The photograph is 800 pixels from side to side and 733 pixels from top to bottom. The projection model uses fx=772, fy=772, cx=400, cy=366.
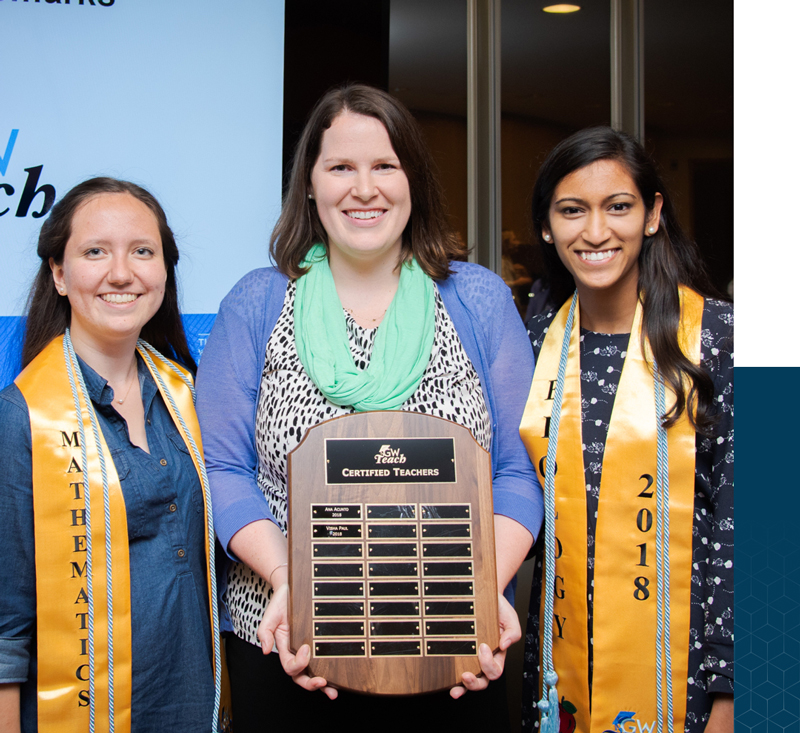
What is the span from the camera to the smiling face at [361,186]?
5.12 ft

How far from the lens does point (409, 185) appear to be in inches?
63.4

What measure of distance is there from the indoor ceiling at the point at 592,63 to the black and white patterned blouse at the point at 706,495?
2301 mm

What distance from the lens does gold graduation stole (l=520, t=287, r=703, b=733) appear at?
1602 mm

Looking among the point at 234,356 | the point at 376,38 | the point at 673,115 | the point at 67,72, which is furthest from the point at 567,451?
the point at 673,115

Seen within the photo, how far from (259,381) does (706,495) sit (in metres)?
0.95

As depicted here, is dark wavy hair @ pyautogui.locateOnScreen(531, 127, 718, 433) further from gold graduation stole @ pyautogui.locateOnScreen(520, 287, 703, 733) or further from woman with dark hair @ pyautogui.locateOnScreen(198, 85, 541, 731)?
woman with dark hair @ pyautogui.locateOnScreen(198, 85, 541, 731)

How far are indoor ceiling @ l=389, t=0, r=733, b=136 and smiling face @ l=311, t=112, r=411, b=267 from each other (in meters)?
2.21

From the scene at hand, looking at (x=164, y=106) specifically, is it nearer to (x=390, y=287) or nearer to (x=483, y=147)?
(x=390, y=287)

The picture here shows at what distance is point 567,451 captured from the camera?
1639 millimetres

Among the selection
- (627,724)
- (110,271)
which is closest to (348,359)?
(110,271)


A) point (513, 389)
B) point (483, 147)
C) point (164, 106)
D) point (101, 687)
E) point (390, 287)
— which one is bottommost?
point (101, 687)

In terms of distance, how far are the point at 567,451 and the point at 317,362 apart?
569 millimetres

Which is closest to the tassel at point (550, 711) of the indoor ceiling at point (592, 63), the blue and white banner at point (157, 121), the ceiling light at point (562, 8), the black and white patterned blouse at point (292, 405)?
the black and white patterned blouse at point (292, 405)

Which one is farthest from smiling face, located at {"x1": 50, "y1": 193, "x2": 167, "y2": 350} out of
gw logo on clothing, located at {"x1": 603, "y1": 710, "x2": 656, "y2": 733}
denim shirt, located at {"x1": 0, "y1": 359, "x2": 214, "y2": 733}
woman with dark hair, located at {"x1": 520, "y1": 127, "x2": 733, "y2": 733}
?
gw logo on clothing, located at {"x1": 603, "y1": 710, "x2": 656, "y2": 733}
